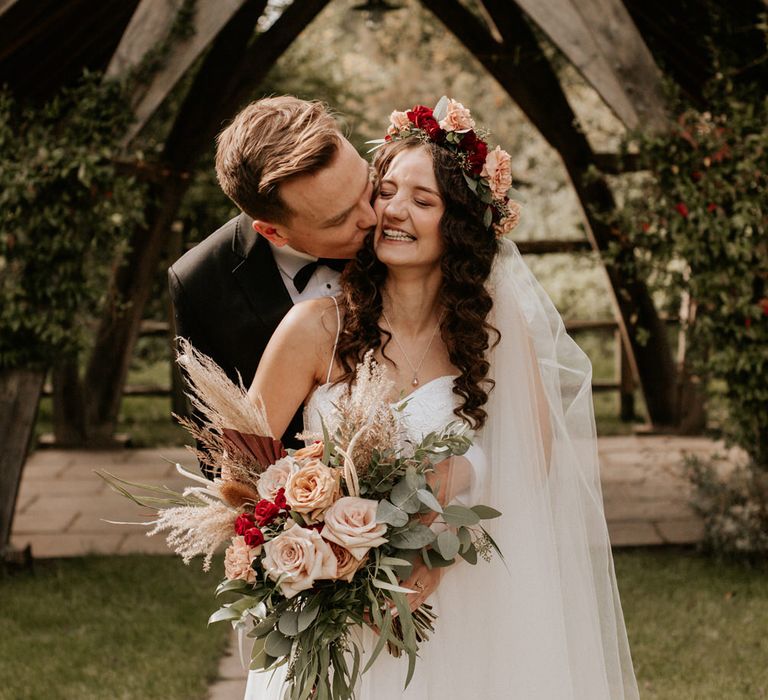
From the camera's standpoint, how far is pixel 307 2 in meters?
6.12

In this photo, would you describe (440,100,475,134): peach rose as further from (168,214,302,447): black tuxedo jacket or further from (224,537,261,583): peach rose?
(224,537,261,583): peach rose

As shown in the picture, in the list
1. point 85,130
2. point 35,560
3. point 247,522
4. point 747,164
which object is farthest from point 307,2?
point 247,522

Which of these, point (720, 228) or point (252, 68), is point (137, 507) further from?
point (720, 228)

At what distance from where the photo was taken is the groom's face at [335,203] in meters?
2.34

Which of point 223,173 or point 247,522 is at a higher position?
point 223,173

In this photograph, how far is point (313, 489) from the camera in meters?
1.93

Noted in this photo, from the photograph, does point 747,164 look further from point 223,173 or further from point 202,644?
point 202,644

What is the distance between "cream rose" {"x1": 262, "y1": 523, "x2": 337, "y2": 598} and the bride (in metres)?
0.43

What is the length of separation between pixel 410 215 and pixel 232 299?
0.73m

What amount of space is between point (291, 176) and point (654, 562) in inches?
139

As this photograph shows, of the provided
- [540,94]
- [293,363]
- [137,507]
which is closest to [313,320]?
[293,363]

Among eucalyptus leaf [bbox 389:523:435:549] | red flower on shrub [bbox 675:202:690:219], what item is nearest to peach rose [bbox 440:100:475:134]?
eucalyptus leaf [bbox 389:523:435:549]

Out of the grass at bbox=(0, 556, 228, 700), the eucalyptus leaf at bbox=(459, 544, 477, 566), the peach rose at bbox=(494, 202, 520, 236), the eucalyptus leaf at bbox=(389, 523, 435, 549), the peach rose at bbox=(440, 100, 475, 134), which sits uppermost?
the peach rose at bbox=(440, 100, 475, 134)

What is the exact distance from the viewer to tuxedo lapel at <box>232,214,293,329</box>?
2811 millimetres
